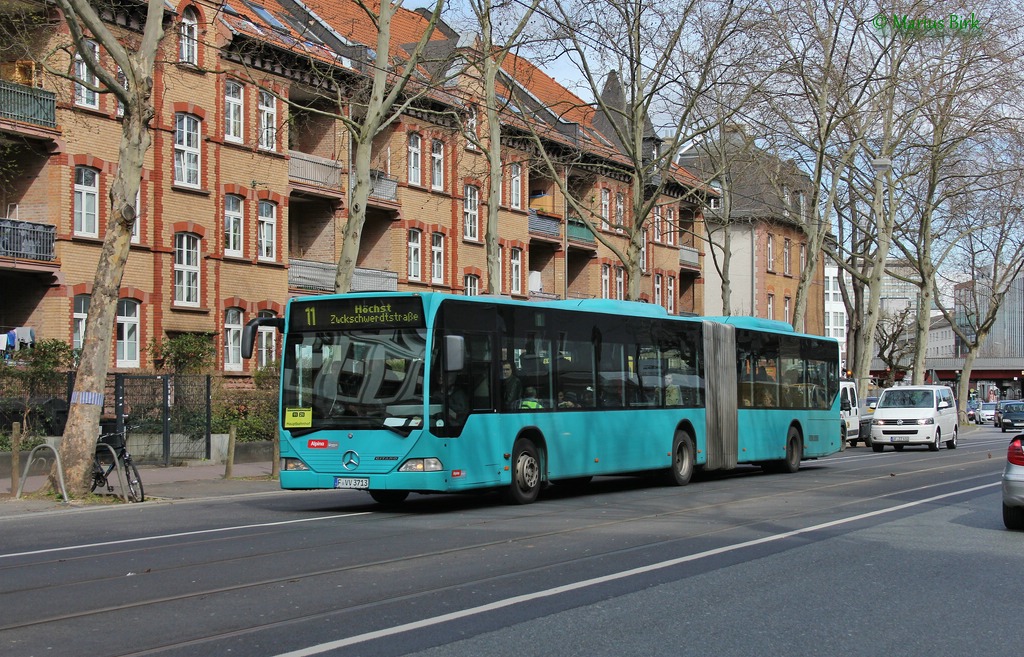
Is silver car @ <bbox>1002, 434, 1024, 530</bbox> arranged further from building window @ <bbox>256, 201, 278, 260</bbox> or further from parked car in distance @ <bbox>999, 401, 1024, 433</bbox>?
parked car in distance @ <bbox>999, 401, 1024, 433</bbox>

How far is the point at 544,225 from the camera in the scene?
52188 mm

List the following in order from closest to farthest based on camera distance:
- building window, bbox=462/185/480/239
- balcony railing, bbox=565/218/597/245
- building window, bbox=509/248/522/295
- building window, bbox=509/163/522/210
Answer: building window, bbox=462/185/480/239, building window, bbox=509/163/522/210, building window, bbox=509/248/522/295, balcony railing, bbox=565/218/597/245

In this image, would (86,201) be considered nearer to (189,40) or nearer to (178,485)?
(189,40)

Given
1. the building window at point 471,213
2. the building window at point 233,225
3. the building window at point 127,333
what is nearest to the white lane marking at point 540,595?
the building window at point 127,333

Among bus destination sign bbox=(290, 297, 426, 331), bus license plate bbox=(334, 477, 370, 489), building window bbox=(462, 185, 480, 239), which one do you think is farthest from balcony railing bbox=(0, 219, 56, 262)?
building window bbox=(462, 185, 480, 239)

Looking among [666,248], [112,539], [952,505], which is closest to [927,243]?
[666,248]

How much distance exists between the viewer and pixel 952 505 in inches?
666

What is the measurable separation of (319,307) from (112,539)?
4.56m

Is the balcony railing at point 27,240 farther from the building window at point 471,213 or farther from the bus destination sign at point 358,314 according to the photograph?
the building window at point 471,213

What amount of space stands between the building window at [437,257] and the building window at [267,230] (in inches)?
312

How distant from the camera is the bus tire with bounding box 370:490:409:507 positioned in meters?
17.7

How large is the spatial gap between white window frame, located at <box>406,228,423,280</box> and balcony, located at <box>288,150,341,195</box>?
4.52 meters

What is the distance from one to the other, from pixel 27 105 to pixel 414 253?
16275 mm

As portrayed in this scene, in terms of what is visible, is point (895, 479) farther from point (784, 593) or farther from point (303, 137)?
point (303, 137)
